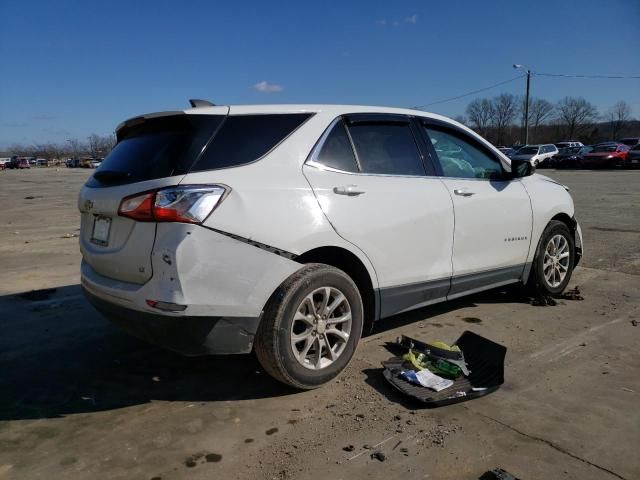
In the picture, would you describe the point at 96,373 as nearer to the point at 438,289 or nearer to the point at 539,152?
the point at 438,289

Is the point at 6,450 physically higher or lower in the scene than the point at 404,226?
lower

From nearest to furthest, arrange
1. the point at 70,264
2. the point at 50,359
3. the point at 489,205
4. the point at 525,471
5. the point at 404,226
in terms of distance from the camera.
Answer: the point at 525,471 → the point at 404,226 → the point at 50,359 → the point at 489,205 → the point at 70,264

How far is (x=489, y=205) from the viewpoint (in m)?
4.31

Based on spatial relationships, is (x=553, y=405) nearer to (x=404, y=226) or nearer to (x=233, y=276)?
(x=404, y=226)

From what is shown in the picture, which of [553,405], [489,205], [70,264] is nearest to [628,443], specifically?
[553,405]

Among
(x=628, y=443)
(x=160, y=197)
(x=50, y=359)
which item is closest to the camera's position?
(x=628, y=443)

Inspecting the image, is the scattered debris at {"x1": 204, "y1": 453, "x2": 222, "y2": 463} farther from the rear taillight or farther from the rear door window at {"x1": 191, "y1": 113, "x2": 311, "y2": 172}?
the rear door window at {"x1": 191, "y1": 113, "x2": 311, "y2": 172}

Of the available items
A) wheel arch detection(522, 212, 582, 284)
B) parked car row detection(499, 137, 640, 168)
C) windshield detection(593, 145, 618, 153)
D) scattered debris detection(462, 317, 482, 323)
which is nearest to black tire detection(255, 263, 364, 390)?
scattered debris detection(462, 317, 482, 323)

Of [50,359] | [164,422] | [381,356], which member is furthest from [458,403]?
[50,359]

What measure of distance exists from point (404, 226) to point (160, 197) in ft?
5.62

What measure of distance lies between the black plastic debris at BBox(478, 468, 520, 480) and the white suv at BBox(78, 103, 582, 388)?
119 centimetres

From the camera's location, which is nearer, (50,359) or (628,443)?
(628,443)

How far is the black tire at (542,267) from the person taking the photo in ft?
16.1

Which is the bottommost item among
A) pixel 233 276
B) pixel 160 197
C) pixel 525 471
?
pixel 525 471
